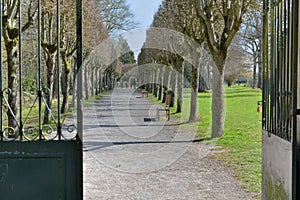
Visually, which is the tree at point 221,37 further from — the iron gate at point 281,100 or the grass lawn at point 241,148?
the iron gate at point 281,100

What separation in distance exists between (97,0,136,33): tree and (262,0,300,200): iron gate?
25.0m

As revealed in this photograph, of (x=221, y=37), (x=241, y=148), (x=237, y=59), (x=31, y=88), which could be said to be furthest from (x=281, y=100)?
(x=237, y=59)

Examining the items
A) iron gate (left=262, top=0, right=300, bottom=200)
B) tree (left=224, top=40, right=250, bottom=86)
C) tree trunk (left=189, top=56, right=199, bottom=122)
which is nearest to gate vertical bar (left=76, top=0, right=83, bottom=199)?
iron gate (left=262, top=0, right=300, bottom=200)

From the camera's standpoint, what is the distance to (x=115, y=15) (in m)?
31.5

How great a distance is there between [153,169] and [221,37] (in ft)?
17.8

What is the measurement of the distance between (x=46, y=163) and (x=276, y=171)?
7.34 feet

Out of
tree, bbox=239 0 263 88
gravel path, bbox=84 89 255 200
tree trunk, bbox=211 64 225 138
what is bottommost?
gravel path, bbox=84 89 255 200

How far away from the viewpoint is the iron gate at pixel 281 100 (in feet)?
11.2

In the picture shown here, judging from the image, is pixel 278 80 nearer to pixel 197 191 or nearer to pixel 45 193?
pixel 45 193

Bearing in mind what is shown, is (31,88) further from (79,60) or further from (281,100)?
(281,100)

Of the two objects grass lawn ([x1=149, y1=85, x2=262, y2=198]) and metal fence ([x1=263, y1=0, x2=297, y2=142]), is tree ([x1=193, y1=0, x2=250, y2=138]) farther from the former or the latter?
metal fence ([x1=263, y1=0, x2=297, y2=142])

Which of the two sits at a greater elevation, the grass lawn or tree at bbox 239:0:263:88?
tree at bbox 239:0:263:88

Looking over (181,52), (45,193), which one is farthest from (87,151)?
(181,52)

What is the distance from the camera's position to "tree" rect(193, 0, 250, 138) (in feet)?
39.5
